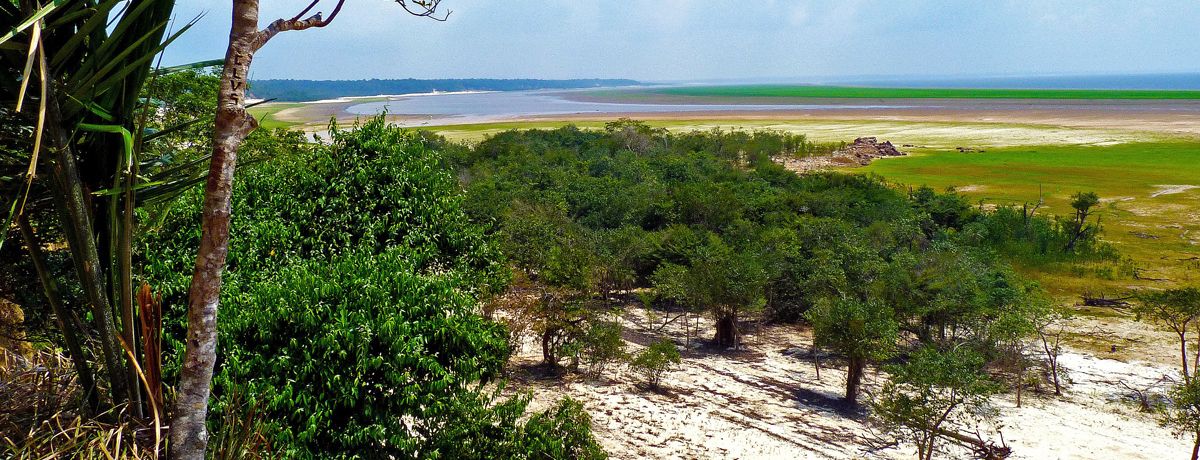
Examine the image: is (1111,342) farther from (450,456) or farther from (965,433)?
(450,456)

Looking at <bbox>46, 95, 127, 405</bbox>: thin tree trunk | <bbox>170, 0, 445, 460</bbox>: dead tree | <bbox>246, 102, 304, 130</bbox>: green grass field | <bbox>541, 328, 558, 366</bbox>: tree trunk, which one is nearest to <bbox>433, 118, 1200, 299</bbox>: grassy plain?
<bbox>246, 102, 304, 130</bbox>: green grass field

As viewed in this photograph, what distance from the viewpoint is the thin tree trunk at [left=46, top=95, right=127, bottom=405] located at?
11.3 ft

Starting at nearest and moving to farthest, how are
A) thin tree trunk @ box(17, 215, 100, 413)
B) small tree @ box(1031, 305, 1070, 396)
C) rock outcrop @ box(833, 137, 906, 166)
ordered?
thin tree trunk @ box(17, 215, 100, 413)
small tree @ box(1031, 305, 1070, 396)
rock outcrop @ box(833, 137, 906, 166)

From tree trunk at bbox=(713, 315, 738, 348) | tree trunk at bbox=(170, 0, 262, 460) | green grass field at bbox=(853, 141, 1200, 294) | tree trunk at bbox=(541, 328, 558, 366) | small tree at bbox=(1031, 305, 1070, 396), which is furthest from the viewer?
green grass field at bbox=(853, 141, 1200, 294)

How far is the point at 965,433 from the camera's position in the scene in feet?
51.2

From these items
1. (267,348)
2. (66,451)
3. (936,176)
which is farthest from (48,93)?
(936,176)

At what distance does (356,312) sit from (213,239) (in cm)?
422

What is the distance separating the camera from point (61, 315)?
394 centimetres

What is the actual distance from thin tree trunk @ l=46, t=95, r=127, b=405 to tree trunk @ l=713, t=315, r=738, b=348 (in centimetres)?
1896

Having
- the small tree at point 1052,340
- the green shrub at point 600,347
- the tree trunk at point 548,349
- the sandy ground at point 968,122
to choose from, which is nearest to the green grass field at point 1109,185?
the small tree at point 1052,340

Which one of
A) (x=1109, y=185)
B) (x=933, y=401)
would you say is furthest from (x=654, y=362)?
(x=1109, y=185)

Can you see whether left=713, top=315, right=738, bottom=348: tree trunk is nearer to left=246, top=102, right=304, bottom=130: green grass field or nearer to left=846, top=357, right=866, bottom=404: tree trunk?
left=846, top=357, right=866, bottom=404: tree trunk

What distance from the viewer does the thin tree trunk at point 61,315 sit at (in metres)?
3.80

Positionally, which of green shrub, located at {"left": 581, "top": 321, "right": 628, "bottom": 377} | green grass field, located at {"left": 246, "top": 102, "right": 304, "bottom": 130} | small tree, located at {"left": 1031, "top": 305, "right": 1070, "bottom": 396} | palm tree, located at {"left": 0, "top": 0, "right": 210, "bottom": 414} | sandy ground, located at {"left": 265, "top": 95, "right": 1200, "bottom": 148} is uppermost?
palm tree, located at {"left": 0, "top": 0, "right": 210, "bottom": 414}
